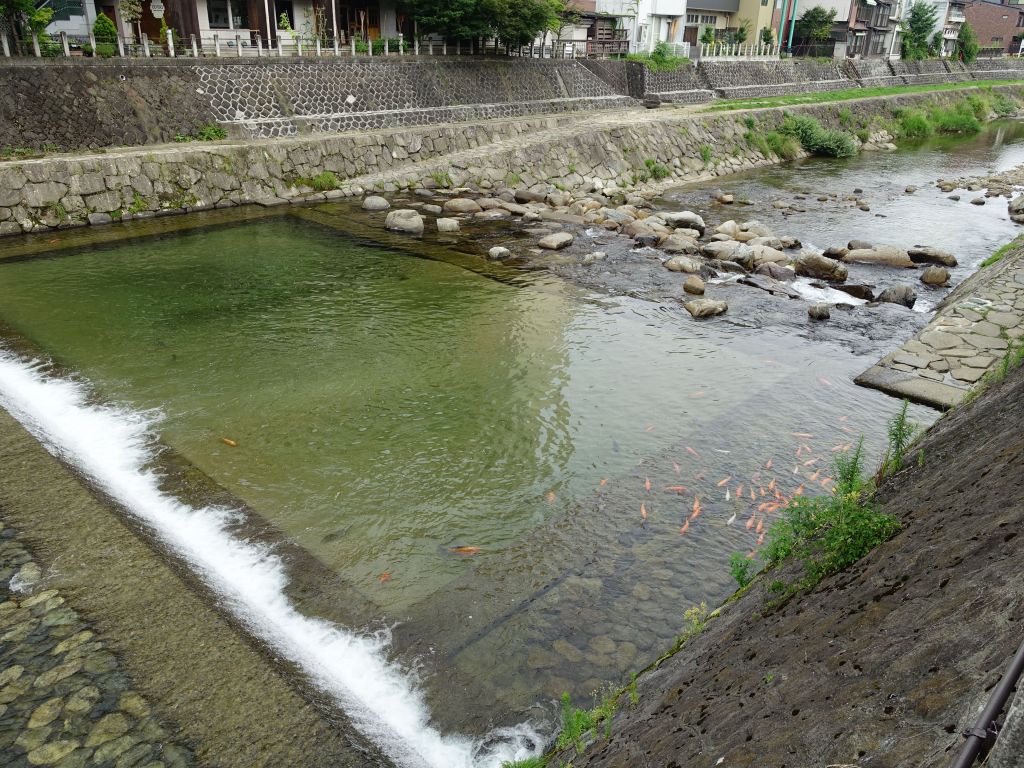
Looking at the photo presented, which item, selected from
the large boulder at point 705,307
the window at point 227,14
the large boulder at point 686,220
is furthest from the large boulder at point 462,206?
the window at point 227,14

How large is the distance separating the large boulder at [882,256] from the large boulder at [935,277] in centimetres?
113

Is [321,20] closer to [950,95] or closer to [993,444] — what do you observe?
[993,444]

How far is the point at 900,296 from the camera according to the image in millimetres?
14094

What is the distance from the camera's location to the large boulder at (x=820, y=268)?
15625 mm

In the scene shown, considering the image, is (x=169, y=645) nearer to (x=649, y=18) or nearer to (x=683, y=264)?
(x=683, y=264)

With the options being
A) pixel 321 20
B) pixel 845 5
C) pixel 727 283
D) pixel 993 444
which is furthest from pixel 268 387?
pixel 845 5

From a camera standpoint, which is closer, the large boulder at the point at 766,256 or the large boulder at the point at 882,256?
the large boulder at the point at 766,256

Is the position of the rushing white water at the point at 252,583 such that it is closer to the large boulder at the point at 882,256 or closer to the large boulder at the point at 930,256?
the large boulder at the point at 882,256

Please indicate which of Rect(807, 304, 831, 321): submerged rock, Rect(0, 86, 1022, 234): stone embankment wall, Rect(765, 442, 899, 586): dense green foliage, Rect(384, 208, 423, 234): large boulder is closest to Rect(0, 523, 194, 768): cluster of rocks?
Rect(765, 442, 899, 586): dense green foliage

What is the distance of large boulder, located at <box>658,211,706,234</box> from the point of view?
19.8 m

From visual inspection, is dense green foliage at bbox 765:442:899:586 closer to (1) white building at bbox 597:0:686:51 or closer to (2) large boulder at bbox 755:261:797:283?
(2) large boulder at bbox 755:261:797:283

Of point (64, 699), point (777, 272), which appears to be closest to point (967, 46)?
point (777, 272)

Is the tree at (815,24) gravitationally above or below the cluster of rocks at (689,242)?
above

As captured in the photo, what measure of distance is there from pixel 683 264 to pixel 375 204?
29.7 feet
